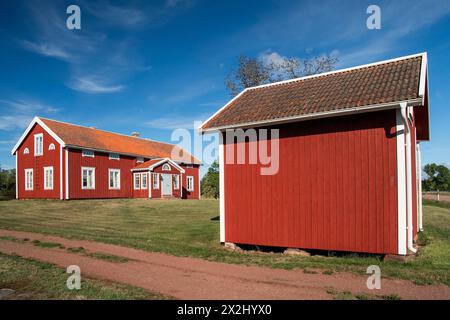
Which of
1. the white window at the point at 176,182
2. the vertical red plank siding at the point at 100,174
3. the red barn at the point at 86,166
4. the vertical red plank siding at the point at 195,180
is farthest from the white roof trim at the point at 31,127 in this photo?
the vertical red plank siding at the point at 195,180

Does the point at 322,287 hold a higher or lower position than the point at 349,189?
lower

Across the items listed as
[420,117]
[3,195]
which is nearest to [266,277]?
[420,117]

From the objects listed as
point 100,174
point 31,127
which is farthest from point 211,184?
point 31,127

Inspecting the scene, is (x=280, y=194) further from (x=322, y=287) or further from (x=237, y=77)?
(x=237, y=77)

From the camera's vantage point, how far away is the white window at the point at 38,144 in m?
30.0

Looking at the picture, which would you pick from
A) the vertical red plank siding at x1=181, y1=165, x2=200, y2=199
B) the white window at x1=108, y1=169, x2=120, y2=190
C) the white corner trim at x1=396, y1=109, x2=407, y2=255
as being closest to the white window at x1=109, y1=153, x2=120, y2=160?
the white window at x1=108, y1=169, x2=120, y2=190

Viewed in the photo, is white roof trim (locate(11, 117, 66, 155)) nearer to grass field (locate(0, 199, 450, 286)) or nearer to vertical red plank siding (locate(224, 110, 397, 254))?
grass field (locate(0, 199, 450, 286))

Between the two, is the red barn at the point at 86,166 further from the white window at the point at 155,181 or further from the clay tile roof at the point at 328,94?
the clay tile roof at the point at 328,94

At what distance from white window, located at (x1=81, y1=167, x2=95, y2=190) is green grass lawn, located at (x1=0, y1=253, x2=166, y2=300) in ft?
72.2

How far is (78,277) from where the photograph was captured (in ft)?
23.8

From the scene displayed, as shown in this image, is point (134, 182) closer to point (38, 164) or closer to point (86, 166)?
point (86, 166)

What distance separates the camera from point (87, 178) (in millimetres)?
29969

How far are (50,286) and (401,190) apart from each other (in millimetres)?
7852
